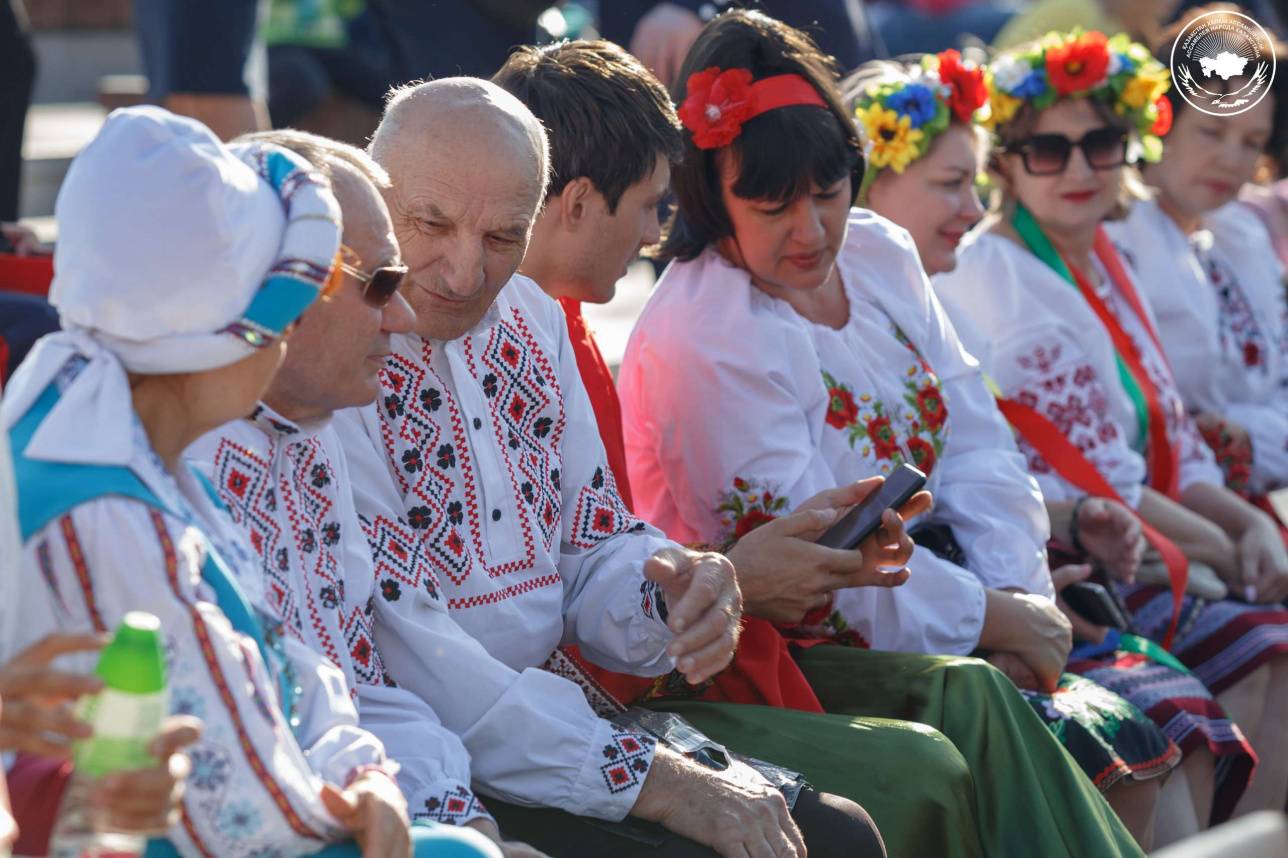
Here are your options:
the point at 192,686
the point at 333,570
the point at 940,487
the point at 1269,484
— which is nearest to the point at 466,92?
the point at 333,570

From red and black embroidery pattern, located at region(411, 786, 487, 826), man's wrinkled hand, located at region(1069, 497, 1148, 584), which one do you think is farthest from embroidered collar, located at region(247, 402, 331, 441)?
man's wrinkled hand, located at region(1069, 497, 1148, 584)

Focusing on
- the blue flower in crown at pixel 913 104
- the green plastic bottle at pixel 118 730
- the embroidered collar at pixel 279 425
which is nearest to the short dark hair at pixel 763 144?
the blue flower in crown at pixel 913 104

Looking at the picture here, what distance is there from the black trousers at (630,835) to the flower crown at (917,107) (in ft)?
6.60

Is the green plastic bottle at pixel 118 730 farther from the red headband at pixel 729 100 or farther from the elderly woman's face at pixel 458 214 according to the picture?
the red headband at pixel 729 100

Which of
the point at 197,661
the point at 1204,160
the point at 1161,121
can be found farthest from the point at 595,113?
the point at 1204,160

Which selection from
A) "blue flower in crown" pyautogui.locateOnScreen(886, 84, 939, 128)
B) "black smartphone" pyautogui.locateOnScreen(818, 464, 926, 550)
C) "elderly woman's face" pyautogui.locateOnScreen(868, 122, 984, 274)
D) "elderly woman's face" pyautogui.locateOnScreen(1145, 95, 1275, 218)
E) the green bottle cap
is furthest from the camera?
"elderly woman's face" pyautogui.locateOnScreen(1145, 95, 1275, 218)

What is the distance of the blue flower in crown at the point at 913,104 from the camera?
436 centimetres

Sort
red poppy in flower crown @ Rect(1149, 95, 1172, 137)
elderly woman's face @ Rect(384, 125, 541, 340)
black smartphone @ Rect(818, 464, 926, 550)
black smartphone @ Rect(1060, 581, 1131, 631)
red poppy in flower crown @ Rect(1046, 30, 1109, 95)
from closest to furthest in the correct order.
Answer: elderly woman's face @ Rect(384, 125, 541, 340)
black smartphone @ Rect(818, 464, 926, 550)
black smartphone @ Rect(1060, 581, 1131, 631)
red poppy in flower crown @ Rect(1046, 30, 1109, 95)
red poppy in flower crown @ Rect(1149, 95, 1172, 137)

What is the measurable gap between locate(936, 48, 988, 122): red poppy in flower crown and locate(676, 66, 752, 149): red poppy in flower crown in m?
0.87

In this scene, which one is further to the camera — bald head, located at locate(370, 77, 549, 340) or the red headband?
the red headband

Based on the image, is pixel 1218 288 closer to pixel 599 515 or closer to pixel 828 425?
pixel 828 425

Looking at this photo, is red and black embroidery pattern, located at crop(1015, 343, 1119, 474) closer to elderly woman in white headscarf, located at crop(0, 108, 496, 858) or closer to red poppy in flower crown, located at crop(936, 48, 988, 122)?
red poppy in flower crown, located at crop(936, 48, 988, 122)

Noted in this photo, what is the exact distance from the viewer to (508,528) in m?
3.00

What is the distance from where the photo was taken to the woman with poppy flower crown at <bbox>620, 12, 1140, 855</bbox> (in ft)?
12.1
